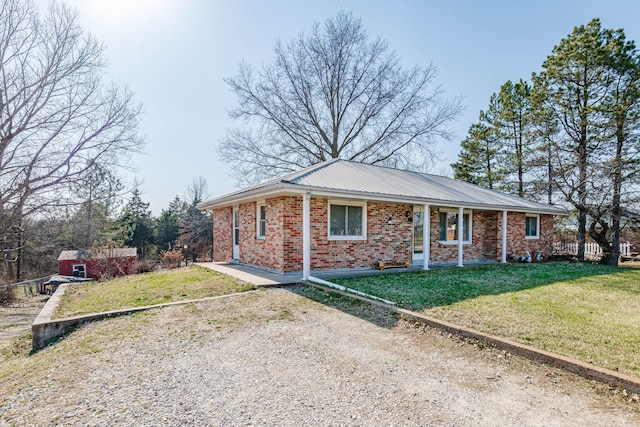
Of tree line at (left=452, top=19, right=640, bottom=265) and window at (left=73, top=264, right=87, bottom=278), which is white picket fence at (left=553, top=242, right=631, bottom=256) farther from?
window at (left=73, top=264, right=87, bottom=278)

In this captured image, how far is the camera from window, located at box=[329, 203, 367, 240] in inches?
394

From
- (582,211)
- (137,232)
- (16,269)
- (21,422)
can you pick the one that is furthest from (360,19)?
(16,269)

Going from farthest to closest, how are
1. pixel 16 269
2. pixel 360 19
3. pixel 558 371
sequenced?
pixel 16 269
pixel 360 19
pixel 558 371

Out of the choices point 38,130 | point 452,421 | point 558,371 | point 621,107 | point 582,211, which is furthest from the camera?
point 582,211

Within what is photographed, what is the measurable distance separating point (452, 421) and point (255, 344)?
262cm

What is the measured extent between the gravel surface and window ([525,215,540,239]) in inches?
515

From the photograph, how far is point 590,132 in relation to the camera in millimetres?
17094

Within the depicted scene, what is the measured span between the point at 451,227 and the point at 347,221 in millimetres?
5258

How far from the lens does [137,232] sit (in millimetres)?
33812

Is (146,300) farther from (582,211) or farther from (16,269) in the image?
(16,269)

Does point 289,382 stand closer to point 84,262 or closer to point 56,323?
point 56,323

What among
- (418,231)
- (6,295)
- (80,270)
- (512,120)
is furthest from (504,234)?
(80,270)

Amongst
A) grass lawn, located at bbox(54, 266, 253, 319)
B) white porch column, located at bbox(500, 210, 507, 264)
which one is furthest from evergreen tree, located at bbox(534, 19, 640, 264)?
grass lawn, located at bbox(54, 266, 253, 319)

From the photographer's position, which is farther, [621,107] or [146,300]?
[621,107]
